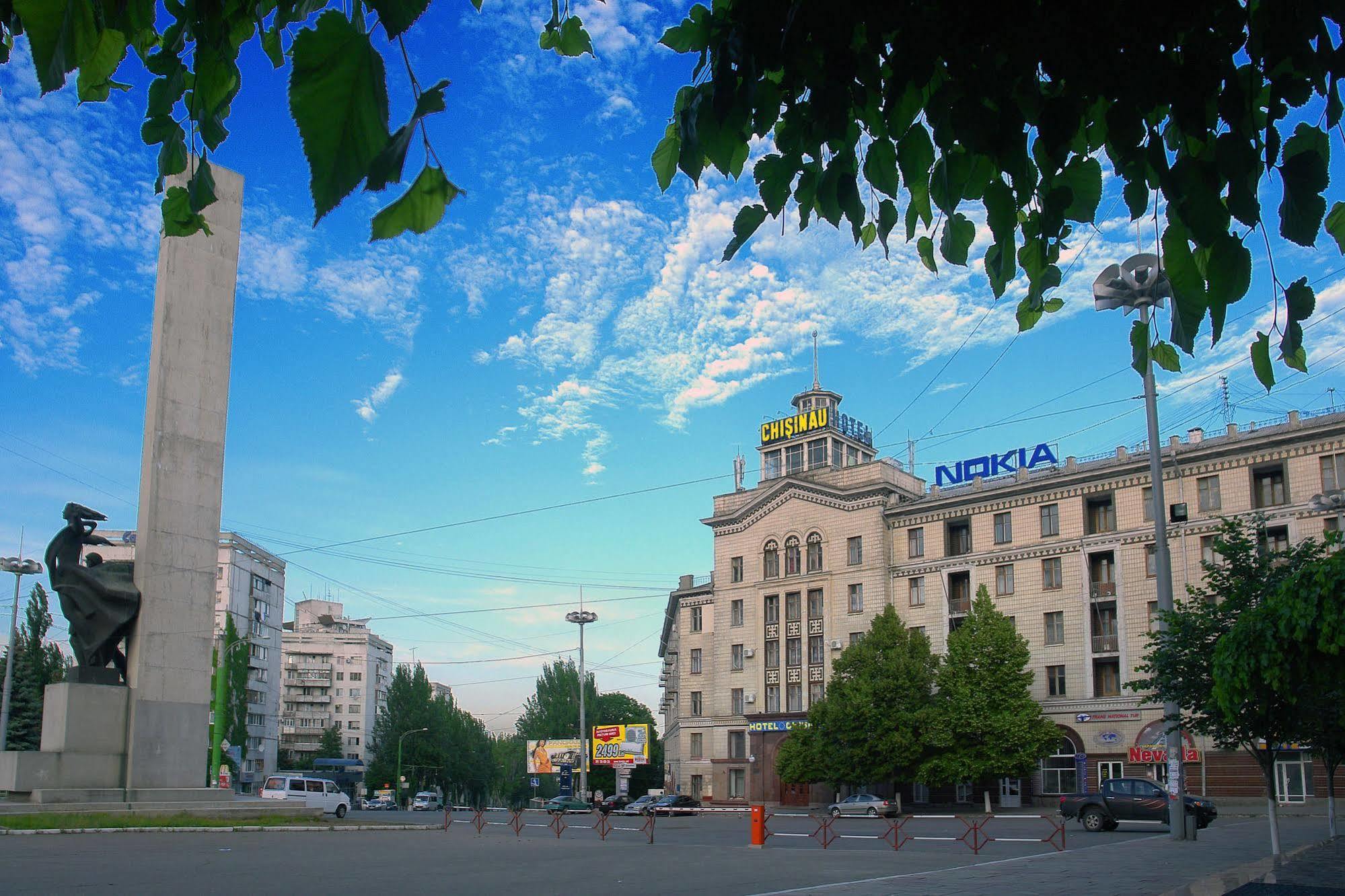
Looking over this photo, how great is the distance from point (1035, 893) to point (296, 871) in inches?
463

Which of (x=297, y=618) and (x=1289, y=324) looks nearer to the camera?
(x=1289, y=324)

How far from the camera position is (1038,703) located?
179ft

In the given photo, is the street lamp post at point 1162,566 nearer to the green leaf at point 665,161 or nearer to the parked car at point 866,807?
the green leaf at point 665,161

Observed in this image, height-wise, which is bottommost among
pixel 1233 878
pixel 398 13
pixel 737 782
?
pixel 737 782

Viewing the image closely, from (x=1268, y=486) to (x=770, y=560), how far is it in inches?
1157

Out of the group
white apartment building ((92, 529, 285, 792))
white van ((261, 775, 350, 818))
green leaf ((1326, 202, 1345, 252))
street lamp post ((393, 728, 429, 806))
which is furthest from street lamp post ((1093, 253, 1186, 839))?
white apartment building ((92, 529, 285, 792))

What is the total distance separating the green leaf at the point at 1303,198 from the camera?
11.8 ft

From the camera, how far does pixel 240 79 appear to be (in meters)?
3.63

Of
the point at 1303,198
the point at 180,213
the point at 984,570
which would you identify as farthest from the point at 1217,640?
the point at 984,570

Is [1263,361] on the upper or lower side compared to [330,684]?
upper

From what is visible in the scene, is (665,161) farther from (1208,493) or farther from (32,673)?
(32,673)

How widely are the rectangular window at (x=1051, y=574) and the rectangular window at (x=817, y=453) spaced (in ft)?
53.0

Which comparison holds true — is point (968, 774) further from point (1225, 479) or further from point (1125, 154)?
point (1125, 154)

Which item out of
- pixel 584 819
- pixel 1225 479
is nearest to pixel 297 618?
pixel 584 819
